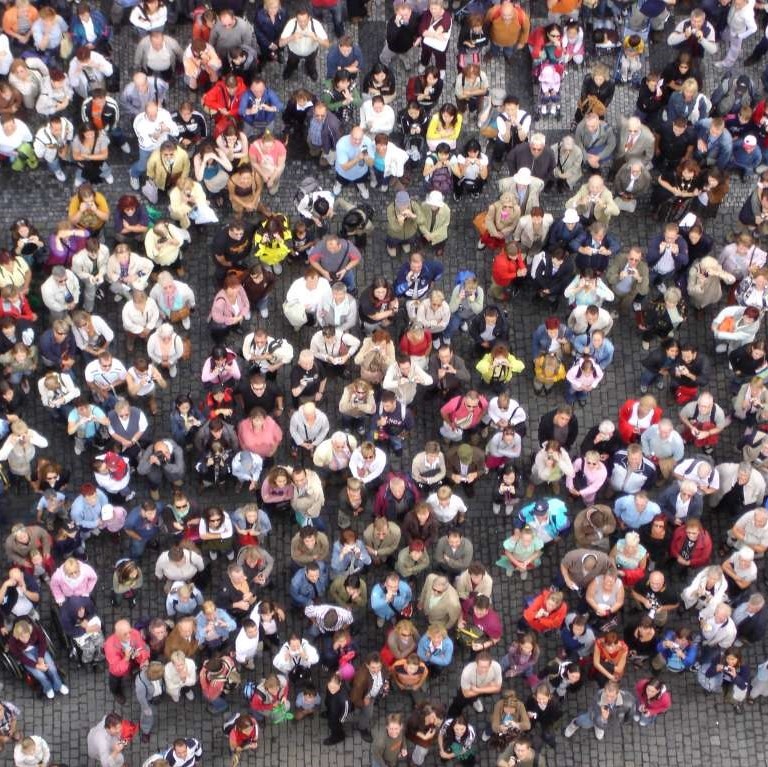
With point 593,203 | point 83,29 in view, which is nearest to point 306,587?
point 593,203

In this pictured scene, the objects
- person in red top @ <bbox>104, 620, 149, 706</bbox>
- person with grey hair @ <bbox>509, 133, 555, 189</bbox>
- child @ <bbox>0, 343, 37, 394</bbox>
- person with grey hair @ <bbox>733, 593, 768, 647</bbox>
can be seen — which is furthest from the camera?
person with grey hair @ <bbox>509, 133, 555, 189</bbox>

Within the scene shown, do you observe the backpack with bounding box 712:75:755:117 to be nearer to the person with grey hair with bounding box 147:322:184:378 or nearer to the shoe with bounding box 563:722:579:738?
the person with grey hair with bounding box 147:322:184:378

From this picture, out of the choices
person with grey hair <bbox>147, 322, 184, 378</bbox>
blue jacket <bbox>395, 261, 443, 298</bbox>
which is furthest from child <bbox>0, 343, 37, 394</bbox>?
blue jacket <bbox>395, 261, 443, 298</bbox>

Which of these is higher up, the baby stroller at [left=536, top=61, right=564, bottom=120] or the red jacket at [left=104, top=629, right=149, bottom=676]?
the baby stroller at [left=536, top=61, right=564, bottom=120]

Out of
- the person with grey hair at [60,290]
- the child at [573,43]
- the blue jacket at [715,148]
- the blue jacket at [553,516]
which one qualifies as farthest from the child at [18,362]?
the blue jacket at [715,148]

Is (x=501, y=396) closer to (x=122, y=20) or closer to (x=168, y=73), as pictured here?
(x=168, y=73)

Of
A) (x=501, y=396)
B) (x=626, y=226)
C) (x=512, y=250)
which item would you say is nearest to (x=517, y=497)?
(x=501, y=396)

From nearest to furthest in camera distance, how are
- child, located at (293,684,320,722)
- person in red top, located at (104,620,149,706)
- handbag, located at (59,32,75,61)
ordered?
1. person in red top, located at (104,620,149,706)
2. child, located at (293,684,320,722)
3. handbag, located at (59,32,75,61)
